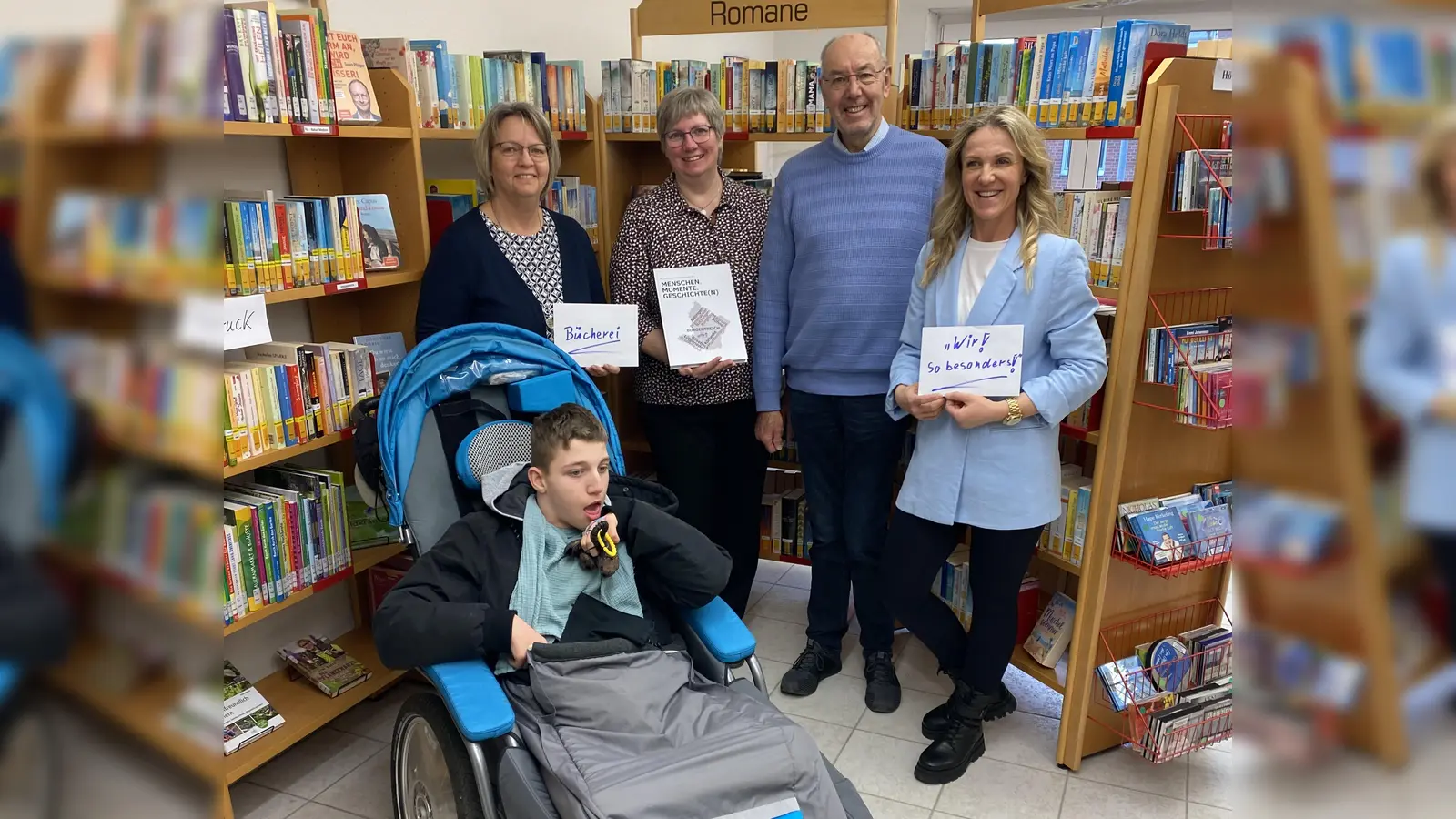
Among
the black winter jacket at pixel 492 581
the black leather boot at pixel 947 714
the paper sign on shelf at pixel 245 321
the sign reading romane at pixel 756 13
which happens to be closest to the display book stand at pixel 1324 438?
the black winter jacket at pixel 492 581

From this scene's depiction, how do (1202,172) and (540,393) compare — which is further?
(540,393)

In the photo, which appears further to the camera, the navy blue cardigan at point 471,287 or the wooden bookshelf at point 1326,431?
the navy blue cardigan at point 471,287

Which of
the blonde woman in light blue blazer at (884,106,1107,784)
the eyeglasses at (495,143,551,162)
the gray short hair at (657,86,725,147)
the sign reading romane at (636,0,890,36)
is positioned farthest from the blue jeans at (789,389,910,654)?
the sign reading romane at (636,0,890,36)

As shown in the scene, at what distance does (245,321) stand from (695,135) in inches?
49.8

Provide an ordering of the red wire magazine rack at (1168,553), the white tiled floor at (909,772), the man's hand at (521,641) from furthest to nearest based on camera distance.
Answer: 1. the white tiled floor at (909,772)
2. the red wire magazine rack at (1168,553)
3. the man's hand at (521,641)

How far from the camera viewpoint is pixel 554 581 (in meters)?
1.89

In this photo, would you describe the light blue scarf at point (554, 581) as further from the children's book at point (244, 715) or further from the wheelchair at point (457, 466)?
the children's book at point (244, 715)

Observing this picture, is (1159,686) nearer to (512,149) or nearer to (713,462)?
(713,462)

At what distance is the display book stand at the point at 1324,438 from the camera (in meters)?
0.20

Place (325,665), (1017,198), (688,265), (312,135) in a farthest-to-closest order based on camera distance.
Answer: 1. (688,265)
2. (325,665)
3. (312,135)
4. (1017,198)

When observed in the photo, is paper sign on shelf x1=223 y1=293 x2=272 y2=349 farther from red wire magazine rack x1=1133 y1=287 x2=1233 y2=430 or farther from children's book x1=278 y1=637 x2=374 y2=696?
red wire magazine rack x1=1133 y1=287 x2=1233 y2=430

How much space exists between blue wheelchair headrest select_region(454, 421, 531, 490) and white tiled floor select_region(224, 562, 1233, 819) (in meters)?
0.90

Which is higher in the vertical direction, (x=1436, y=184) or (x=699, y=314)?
(x=1436, y=184)

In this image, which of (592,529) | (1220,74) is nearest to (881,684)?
(592,529)
